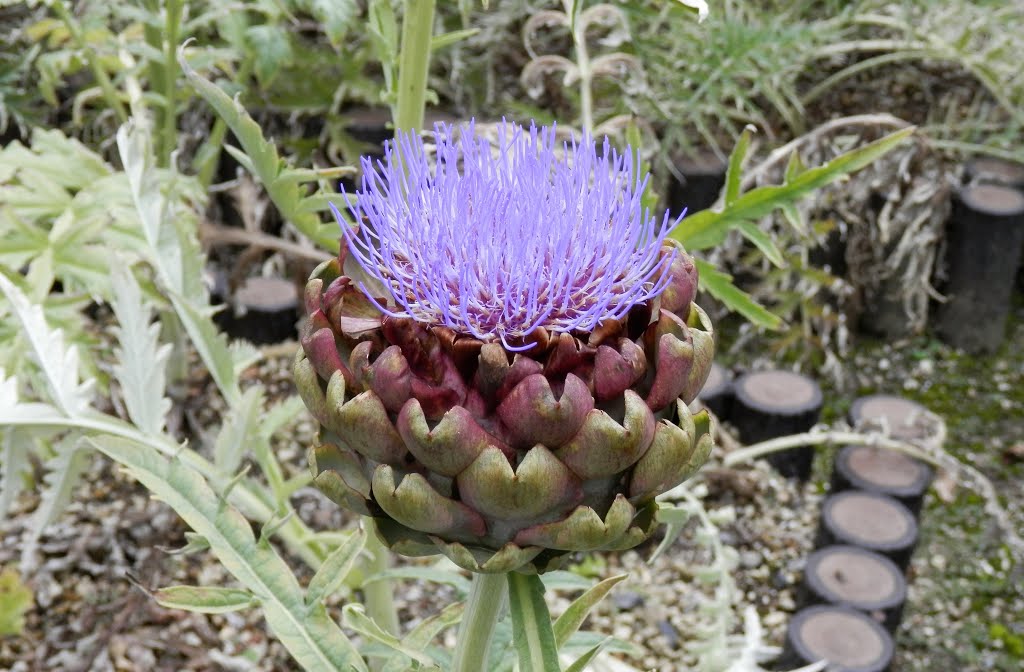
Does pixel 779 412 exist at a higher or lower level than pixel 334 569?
lower

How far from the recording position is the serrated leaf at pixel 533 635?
52 centimetres

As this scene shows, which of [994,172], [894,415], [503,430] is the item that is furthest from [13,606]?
[994,172]

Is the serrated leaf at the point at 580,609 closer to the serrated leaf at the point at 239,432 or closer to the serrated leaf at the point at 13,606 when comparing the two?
the serrated leaf at the point at 239,432

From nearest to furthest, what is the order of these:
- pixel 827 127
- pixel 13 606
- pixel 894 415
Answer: pixel 13 606 → pixel 827 127 → pixel 894 415

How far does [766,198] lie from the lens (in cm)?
77

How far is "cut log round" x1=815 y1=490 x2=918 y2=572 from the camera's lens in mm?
1265

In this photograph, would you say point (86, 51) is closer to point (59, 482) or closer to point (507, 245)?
point (59, 482)

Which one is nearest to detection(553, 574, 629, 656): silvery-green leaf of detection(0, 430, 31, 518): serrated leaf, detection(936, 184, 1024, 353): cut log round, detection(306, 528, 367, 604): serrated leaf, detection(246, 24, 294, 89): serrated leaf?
detection(306, 528, 367, 604): serrated leaf

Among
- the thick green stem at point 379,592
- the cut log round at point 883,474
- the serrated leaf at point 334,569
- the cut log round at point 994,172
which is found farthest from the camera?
the cut log round at point 994,172

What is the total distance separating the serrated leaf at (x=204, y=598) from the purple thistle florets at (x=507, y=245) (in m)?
0.18

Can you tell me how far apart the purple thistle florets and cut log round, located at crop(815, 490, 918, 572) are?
0.81 metres

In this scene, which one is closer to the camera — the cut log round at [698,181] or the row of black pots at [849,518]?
the row of black pots at [849,518]

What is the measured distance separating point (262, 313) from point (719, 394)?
2.10 ft

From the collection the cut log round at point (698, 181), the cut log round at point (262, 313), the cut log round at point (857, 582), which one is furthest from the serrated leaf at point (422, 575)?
the cut log round at point (698, 181)
